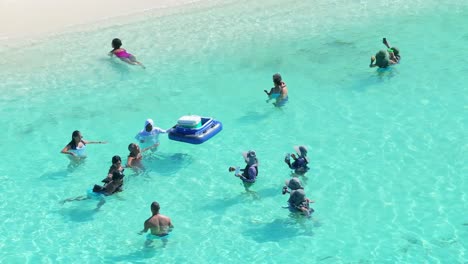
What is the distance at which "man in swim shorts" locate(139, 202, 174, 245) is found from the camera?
14.3 metres

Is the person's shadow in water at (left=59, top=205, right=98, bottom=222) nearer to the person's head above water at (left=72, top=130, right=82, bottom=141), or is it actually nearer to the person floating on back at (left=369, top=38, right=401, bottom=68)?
the person's head above water at (left=72, top=130, right=82, bottom=141)

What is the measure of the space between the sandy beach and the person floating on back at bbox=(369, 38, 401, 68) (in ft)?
30.5

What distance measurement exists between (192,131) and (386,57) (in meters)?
6.66

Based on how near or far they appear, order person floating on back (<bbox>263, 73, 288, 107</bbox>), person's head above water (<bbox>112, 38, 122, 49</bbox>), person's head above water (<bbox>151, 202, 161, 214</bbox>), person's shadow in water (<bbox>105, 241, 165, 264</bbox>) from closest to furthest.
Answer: person's shadow in water (<bbox>105, 241, 165, 264</bbox>), person's head above water (<bbox>151, 202, 161, 214</bbox>), person floating on back (<bbox>263, 73, 288, 107</bbox>), person's head above water (<bbox>112, 38, 122, 49</bbox>)

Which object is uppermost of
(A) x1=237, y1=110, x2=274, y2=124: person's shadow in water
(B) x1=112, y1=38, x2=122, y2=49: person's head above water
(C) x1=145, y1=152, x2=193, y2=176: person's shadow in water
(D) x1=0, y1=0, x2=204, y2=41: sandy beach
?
(D) x1=0, y1=0, x2=204, y2=41: sandy beach

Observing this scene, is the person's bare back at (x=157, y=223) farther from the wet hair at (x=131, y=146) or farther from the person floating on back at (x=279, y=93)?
the person floating on back at (x=279, y=93)

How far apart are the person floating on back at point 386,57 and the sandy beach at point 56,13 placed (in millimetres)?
9283

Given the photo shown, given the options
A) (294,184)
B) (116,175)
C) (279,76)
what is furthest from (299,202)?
(279,76)

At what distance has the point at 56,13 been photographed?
27.0 m

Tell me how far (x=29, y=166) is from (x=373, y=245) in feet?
28.6

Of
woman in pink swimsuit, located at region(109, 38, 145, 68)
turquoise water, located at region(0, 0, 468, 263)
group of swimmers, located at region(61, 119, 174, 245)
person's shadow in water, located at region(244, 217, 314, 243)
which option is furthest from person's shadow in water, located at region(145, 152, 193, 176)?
woman in pink swimsuit, located at region(109, 38, 145, 68)

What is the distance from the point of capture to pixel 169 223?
1445 cm

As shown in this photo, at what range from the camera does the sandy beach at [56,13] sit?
83.9ft

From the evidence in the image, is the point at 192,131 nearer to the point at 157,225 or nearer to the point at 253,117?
the point at 253,117
